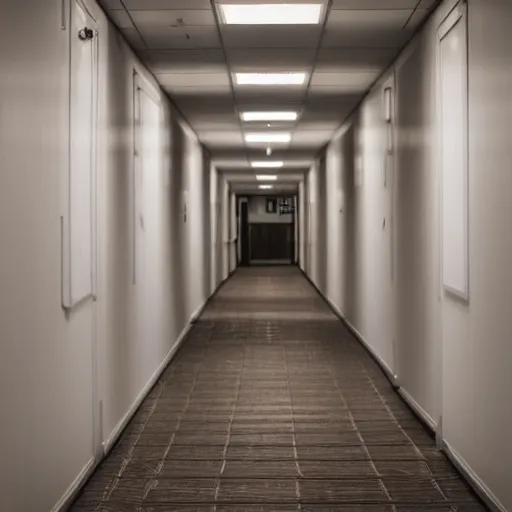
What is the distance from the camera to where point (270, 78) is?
636 centimetres

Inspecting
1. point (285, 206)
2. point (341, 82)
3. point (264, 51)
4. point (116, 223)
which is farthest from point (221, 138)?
point (285, 206)

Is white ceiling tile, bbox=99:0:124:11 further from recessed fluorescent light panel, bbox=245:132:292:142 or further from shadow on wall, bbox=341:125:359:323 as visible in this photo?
recessed fluorescent light panel, bbox=245:132:292:142

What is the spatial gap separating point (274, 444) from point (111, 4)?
275 cm

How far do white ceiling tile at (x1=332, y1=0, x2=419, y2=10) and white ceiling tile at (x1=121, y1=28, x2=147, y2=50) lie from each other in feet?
4.45

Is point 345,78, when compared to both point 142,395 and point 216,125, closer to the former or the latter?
point 216,125

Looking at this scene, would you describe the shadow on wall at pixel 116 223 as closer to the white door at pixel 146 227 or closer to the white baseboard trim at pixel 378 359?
the white door at pixel 146 227

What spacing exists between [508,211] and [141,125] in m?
3.36

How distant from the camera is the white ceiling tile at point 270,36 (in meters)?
4.75

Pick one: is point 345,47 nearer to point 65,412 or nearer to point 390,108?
point 390,108

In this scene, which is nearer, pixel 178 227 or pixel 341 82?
pixel 341 82

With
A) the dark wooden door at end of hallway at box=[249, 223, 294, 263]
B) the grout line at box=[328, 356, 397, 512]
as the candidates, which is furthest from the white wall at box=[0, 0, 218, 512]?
the dark wooden door at end of hallway at box=[249, 223, 294, 263]

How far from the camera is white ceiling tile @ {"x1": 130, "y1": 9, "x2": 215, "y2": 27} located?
434cm

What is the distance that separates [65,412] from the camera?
3.24m

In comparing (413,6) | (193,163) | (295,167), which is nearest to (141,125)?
(413,6)
